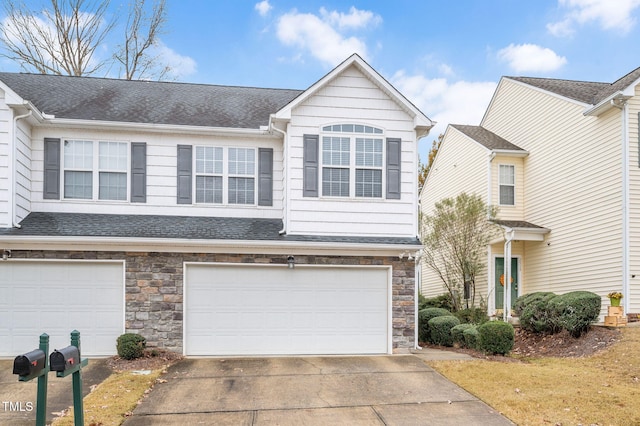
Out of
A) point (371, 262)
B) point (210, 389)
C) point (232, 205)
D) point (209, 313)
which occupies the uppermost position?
point (232, 205)

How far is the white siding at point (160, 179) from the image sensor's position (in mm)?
12367

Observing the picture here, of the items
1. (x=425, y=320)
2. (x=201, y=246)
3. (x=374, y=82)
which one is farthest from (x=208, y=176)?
(x=425, y=320)

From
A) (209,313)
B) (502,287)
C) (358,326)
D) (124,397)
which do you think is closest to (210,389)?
(124,397)

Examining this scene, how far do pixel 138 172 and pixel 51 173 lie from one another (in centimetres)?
183

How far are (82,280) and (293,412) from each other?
240 inches

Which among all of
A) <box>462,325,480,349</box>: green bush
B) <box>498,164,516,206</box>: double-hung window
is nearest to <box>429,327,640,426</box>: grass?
<box>462,325,480,349</box>: green bush

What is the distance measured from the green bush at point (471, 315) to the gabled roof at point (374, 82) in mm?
6551

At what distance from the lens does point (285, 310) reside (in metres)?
12.2

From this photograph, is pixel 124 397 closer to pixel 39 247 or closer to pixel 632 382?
pixel 39 247

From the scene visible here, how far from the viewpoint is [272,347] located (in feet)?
39.6

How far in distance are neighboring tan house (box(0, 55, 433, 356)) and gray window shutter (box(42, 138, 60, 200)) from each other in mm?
29

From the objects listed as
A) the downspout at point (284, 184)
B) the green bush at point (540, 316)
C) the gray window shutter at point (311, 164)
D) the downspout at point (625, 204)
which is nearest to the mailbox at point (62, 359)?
the downspout at point (284, 184)

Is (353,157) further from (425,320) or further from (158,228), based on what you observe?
(425,320)

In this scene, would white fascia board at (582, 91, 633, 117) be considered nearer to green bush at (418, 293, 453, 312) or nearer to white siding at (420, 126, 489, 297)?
white siding at (420, 126, 489, 297)
